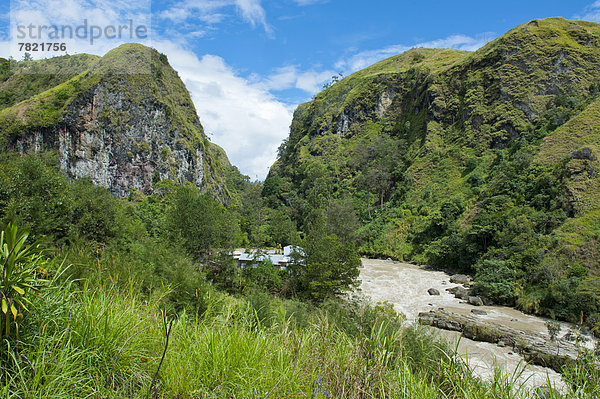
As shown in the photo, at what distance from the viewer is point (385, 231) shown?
46.9 m

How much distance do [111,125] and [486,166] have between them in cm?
6482

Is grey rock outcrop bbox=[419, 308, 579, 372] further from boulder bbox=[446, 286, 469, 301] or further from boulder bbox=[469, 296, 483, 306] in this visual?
boulder bbox=[446, 286, 469, 301]

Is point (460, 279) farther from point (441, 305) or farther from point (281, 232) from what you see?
point (281, 232)

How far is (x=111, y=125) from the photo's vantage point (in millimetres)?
60312

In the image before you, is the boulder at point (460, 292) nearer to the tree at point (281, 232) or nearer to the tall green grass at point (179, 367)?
the tall green grass at point (179, 367)

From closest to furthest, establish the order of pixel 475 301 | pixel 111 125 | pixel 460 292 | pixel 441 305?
1. pixel 441 305
2. pixel 475 301
3. pixel 460 292
4. pixel 111 125

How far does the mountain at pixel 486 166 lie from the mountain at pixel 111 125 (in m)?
26.1

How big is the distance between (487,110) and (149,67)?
71444mm

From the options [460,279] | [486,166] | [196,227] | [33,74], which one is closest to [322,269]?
[196,227]

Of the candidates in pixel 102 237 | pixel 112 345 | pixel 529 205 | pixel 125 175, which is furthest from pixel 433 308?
pixel 125 175

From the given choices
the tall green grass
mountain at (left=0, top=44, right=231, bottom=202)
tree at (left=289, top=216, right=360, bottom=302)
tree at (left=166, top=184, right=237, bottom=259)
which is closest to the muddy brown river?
tree at (left=289, top=216, right=360, bottom=302)

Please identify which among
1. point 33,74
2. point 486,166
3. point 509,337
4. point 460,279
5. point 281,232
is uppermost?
point 33,74

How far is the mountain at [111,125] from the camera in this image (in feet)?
180

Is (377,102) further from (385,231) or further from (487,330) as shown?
(487,330)
